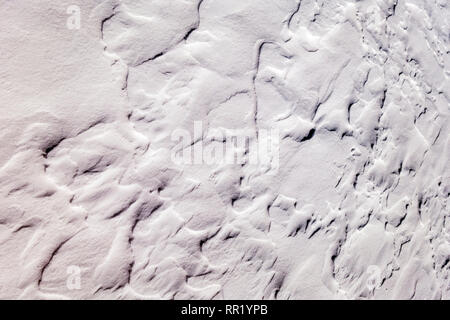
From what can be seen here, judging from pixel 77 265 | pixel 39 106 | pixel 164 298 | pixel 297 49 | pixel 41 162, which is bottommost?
pixel 164 298

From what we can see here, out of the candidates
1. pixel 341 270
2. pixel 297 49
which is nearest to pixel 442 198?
pixel 341 270

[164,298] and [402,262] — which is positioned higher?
[164,298]

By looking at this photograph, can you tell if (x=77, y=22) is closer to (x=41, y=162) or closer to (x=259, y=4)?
(x=41, y=162)

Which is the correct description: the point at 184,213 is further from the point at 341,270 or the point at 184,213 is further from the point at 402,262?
the point at 402,262

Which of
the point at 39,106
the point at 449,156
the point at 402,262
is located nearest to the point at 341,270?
the point at 402,262
